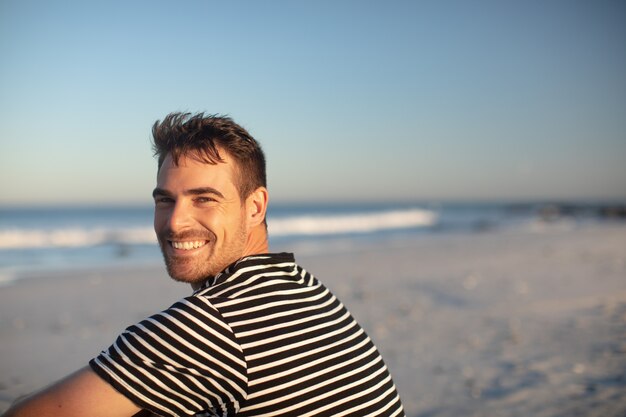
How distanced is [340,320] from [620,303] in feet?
26.0

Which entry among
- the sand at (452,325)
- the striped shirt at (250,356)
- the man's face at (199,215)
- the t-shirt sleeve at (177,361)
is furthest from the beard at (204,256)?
the sand at (452,325)

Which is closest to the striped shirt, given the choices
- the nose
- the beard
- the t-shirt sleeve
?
the t-shirt sleeve

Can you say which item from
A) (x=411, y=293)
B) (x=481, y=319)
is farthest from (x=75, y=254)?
(x=481, y=319)

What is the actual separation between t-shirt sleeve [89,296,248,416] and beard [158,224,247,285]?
0.56 metres

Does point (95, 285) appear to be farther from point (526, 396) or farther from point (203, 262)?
point (203, 262)

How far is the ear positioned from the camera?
236 cm

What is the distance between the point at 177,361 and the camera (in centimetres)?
159

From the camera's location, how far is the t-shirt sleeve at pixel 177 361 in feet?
5.18

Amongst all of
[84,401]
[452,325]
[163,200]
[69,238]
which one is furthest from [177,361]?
[69,238]

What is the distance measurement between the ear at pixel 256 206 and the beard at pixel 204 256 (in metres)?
0.09

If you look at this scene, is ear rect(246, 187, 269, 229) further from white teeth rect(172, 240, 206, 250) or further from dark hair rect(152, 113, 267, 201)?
white teeth rect(172, 240, 206, 250)

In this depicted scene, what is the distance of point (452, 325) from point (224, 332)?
21.5 feet

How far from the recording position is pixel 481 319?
7879 mm

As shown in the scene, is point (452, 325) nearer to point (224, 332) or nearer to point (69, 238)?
point (224, 332)
